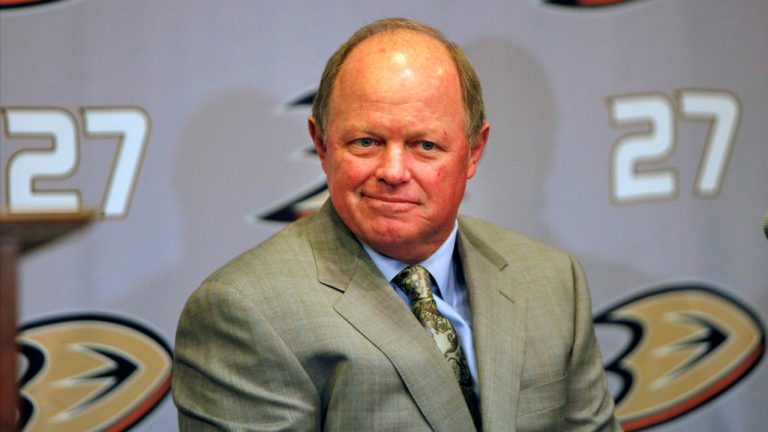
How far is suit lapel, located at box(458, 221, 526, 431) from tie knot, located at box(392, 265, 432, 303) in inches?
4.5

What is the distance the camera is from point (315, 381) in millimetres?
2133

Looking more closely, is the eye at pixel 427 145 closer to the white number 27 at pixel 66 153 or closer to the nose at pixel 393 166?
the nose at pixel 393 166

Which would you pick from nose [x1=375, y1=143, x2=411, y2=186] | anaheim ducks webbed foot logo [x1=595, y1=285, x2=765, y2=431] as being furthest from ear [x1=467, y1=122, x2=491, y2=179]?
anaheim ducks webbed foot logo [x1=595, y1=285, x2=765, y2=431]

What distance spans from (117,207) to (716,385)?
187cm

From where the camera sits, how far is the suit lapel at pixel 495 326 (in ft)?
7.28

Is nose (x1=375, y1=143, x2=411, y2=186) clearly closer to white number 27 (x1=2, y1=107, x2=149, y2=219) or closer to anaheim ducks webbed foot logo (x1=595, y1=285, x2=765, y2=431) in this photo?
white number 27 (x1=2, y1=107, x2=149, y2=219)

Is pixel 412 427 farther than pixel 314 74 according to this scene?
No

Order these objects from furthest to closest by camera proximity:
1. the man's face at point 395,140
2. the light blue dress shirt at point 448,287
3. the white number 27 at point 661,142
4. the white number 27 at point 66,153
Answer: the white number 27 at point 661,142 → the white number 27 at point 66,153 → the light blue dress shirt at point 448,287 → the man's face at point 395,140

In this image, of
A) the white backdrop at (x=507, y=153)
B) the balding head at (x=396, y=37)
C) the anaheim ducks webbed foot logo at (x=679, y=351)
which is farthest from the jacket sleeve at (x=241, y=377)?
A: the anaheim ducks webbed foot logo at (x=679, y=351)

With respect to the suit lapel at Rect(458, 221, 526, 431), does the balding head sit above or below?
above

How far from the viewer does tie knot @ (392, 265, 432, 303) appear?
7.52 ft

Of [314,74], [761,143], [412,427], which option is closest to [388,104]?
[412,427]

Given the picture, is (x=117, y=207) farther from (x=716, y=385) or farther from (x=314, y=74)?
(x=716, y=385)

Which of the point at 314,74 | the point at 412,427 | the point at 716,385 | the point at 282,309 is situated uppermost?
the point at 314,74
